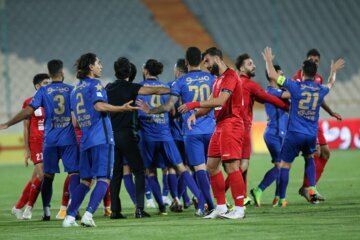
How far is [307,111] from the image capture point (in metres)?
12.2

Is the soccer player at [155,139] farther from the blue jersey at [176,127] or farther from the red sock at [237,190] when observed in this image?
the red sock at [237,190]

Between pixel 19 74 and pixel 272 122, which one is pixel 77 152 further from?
pixel 19 74

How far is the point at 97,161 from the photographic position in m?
9.86

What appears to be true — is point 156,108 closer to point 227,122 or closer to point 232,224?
point 227,122

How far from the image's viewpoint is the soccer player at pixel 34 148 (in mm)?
11820

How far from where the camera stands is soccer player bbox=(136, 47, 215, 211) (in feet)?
36.5

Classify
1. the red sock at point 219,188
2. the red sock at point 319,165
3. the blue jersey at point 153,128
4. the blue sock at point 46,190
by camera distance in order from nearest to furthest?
the red sock at point 219,188
the blue sock at point 46,190
the blue jersey at point 153,128
the red sock at point 319,165

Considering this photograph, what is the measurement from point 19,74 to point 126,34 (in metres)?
4.37

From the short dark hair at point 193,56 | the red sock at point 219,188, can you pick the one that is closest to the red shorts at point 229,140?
the red sock at point 219,188

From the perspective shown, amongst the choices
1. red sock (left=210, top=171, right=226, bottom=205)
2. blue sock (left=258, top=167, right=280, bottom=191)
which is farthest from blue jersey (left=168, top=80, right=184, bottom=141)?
red sock (left=210, top=171, right=226, bottom=205)

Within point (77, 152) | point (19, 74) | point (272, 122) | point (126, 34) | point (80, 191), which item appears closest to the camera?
point (80, 191)

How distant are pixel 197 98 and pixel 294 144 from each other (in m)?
1.84

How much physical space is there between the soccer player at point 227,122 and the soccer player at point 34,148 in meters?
2.65

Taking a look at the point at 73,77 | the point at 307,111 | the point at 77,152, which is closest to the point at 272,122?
the point at 307,111
